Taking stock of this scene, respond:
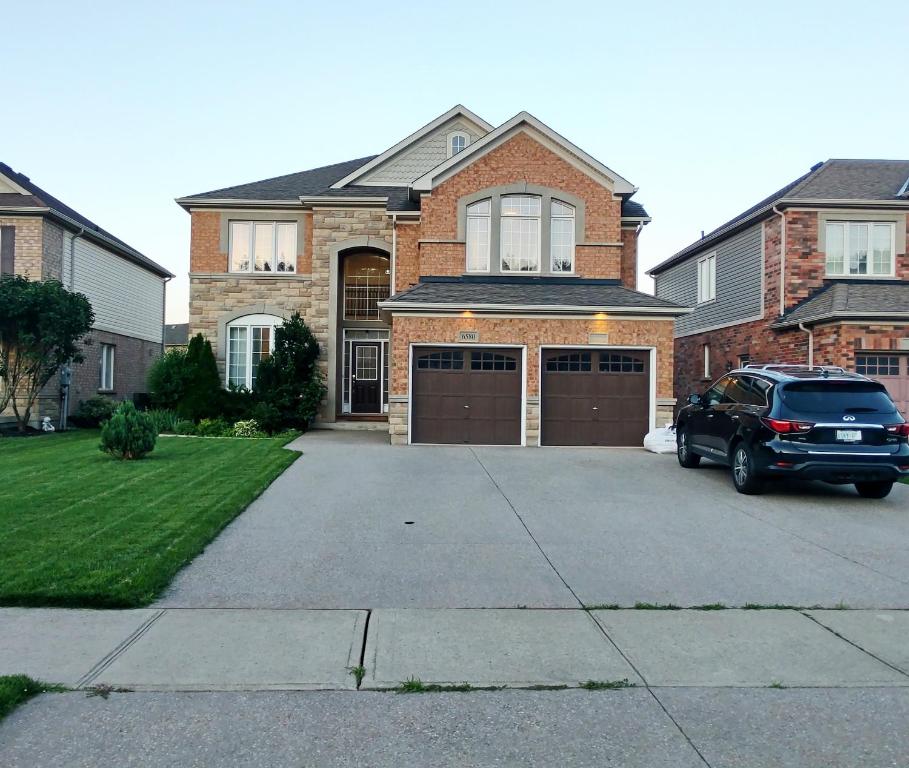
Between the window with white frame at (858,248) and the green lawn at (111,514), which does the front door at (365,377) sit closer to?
the green lawn at (111,514)

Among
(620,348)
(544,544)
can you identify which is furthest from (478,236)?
(544,544)

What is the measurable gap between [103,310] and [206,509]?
1827cm

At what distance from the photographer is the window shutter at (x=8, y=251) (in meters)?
20.1

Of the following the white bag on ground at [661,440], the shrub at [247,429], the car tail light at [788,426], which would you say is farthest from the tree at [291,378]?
the car tail light at [788,426]

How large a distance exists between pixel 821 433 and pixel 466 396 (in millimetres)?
8560

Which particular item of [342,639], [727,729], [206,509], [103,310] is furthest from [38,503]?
[103,310]

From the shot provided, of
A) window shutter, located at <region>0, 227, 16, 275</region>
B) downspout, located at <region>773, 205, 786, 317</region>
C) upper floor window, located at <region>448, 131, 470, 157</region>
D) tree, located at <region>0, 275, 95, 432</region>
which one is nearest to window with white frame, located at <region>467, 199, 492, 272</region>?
upper floor window, located at <region>448, 131, 470, 157</region>

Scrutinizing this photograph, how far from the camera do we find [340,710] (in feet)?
12.6

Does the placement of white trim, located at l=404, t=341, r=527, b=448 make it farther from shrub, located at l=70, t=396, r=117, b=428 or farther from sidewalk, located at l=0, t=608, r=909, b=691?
sidewalk, located at l=0, t=608, r=909, b=691

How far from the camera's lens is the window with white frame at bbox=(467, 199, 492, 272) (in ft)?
62.1

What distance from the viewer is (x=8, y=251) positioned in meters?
20.1

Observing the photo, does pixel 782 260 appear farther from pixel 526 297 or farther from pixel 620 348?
pixel 526 297

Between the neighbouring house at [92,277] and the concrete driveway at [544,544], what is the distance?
12.9 m

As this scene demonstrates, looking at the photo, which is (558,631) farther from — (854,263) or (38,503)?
(854,263)
